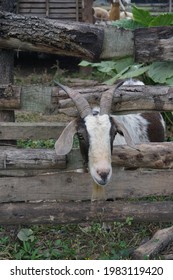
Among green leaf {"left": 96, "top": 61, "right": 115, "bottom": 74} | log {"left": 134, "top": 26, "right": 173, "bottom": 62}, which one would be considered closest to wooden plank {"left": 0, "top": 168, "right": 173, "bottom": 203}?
log {"left": 134, "top": 26, "right": 173, "bottom": 62}

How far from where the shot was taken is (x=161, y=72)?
8.72 meters

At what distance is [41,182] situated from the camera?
5.62 m

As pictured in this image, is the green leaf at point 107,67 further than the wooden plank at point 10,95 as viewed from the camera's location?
Yes

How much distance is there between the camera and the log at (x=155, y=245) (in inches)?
203

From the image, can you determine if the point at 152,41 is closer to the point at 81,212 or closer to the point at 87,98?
the point at 87,98

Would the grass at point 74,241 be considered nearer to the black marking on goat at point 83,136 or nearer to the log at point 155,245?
the log at point 155,245

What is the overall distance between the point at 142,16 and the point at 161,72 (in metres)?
1.33

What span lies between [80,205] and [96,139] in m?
0.65

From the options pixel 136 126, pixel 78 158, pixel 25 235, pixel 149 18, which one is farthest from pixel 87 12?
pixel 25 235

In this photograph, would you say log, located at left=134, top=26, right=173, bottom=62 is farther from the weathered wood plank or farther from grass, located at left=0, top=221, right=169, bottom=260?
grass, located at left=0, top=221, right=169, bottom=260

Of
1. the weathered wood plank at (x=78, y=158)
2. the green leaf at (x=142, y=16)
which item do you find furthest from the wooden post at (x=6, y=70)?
the green leaf at (x=142, y=16)

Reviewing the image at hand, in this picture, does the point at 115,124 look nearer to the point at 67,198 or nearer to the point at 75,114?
the point at 75,114

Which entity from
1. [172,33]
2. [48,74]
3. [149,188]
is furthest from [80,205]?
[48,74]

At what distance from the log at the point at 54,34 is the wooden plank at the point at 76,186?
1.11 meters
